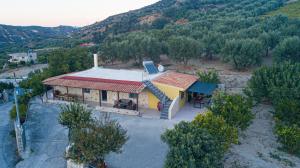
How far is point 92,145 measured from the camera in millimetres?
14008

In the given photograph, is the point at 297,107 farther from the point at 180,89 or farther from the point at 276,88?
the point at 180,89

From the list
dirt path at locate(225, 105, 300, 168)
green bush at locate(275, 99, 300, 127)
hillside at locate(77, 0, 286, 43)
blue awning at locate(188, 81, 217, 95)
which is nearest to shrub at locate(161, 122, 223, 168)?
dirt path at locate(225, 105, 300, 168)

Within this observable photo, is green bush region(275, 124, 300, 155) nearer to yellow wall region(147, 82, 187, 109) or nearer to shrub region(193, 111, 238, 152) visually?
shrub region(193, 111, 238, 152)

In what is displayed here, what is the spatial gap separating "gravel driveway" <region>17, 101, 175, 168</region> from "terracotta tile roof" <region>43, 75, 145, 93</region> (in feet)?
8.27

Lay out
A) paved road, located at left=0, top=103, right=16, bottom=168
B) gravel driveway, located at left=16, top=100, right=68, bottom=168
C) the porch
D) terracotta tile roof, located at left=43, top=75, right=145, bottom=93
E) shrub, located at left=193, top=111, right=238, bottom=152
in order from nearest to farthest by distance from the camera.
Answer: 1. shrub, located at left=193, top=111, right=238, bottom=152
2. gravel driveway, located at left=16, top=100, right=68, bottom=168
3. paved road, located at left=0, top=103, right=16, bottom=168
4. the porch
5. terracotta tile roof, located at left=43, top=75, right=145, bottom=93

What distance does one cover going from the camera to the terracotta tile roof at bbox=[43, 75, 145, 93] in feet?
80.4

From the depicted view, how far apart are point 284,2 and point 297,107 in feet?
284

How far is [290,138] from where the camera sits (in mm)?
17969

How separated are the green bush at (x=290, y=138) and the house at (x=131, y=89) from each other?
8866 mm

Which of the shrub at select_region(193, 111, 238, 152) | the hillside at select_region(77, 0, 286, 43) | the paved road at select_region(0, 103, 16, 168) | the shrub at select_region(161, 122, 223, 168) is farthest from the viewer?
the hillside at select_region(77, 0, 286, 43)

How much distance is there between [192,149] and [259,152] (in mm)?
7568

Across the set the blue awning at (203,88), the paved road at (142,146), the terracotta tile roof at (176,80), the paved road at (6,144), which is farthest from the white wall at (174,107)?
the paved road at (6,144)

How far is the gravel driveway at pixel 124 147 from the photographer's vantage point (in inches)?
672

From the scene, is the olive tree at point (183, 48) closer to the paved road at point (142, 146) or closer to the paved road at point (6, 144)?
the paved road at point (142, 146)
